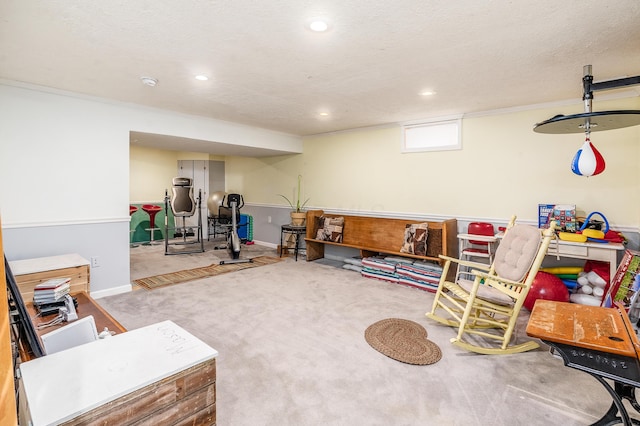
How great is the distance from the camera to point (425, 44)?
225 centimetres

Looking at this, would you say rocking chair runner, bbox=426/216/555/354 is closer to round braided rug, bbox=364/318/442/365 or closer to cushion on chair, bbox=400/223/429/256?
round braided rug, bbox=364/318/442/365

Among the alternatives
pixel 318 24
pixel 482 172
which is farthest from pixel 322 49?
pixel 482 172

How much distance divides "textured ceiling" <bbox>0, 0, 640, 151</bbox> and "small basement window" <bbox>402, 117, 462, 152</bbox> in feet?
2.29

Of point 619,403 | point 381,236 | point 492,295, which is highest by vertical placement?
point 381,236

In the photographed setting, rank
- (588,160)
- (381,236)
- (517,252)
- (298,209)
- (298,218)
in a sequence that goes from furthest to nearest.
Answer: (298,209), (298,218), (381,236), (517,252), (588,160)

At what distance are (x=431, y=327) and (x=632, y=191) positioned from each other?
2538 millimetres

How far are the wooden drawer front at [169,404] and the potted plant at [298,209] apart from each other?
4514 mm

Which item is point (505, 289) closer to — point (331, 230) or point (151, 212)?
point (331, 230)

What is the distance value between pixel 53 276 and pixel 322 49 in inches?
121

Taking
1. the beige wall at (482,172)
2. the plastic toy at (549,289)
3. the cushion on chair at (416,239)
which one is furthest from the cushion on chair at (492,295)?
the beige wall at (482,172)

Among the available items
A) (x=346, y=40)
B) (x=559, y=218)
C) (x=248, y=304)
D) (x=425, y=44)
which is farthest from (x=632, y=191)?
(x=248, y=304)

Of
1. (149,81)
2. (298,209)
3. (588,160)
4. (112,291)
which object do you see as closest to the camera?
(588,160)

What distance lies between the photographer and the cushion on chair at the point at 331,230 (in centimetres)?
522

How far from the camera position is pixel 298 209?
585 cm
